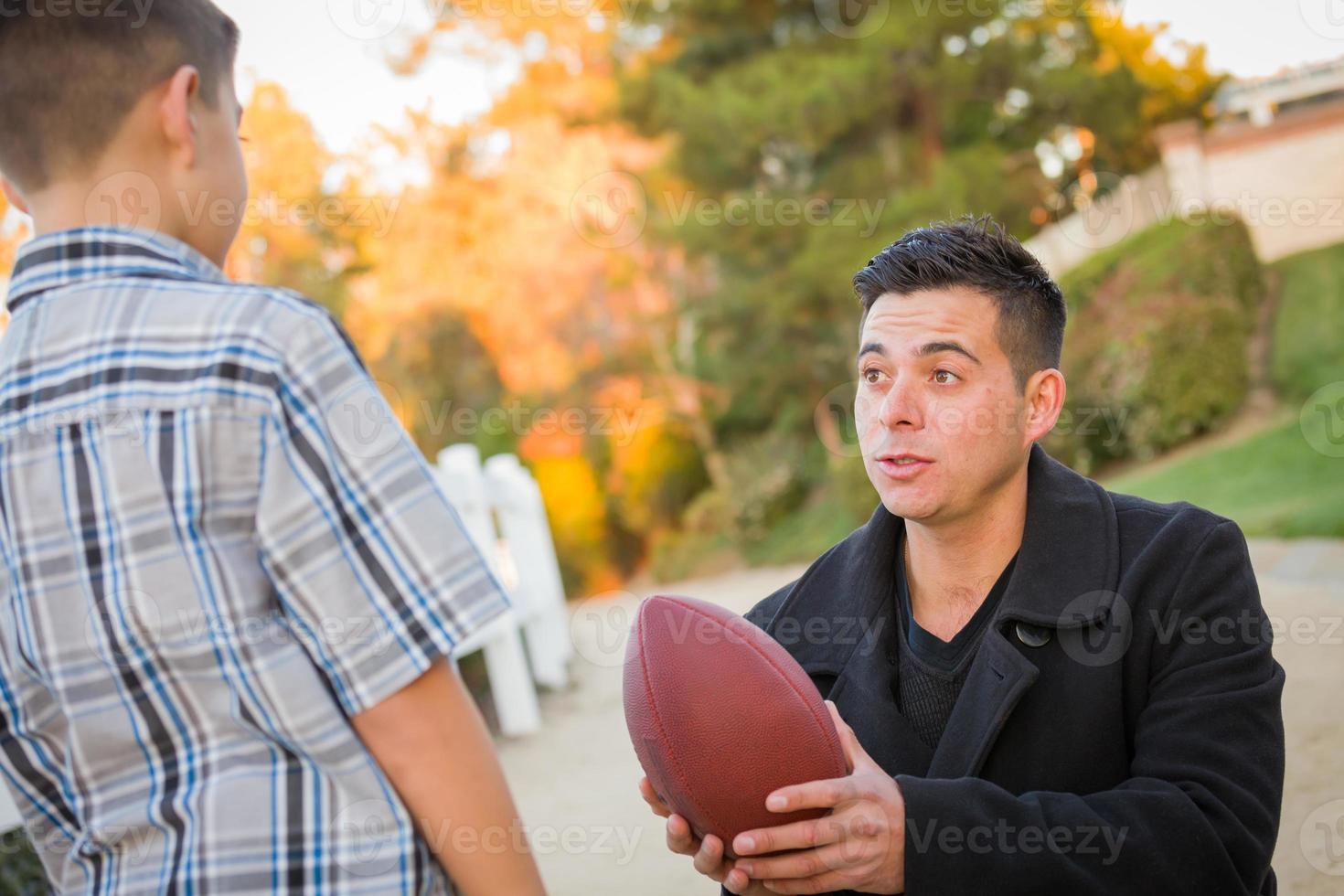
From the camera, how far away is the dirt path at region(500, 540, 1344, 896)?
3.68 meters

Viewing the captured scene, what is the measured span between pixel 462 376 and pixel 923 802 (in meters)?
20.8

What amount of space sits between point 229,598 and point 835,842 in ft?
3.44

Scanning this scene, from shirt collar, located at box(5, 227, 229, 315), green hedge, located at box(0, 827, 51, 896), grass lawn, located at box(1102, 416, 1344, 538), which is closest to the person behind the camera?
shirt collar, located at box(5, 227, 229, 315)

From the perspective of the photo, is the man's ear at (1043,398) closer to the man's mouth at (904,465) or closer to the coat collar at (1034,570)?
the coat collar at (1034,570)

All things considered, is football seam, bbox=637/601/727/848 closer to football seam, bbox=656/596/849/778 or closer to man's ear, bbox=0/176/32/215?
football seam, bbox=656/596/849/778

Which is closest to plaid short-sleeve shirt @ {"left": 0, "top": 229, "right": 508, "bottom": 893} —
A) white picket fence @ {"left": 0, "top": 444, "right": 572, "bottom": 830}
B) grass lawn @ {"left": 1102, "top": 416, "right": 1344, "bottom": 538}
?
white picket fence @ {"left": 0, "top": 444, "right": 572, "bottom": 830}

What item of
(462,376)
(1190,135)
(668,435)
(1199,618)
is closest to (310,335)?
(1199,618)

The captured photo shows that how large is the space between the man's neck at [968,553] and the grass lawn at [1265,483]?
6.04 meters

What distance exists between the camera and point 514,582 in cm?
820

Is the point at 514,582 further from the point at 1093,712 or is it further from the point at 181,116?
the point at 181,116

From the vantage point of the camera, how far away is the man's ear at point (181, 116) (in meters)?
1.44

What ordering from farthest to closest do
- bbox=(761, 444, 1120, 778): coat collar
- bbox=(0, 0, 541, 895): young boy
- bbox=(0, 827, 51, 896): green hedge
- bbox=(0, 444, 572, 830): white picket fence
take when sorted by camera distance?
bbox=(0, 444, 572, 830): white picket fence < bbox=(0, 827, 51, 896): green hedge < bbox=(761, 444, 1120, 778): coat collar < bbox=(0, 0, 541, 895): young boy

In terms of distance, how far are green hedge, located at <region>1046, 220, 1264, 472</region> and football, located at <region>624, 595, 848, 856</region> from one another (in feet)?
34.9

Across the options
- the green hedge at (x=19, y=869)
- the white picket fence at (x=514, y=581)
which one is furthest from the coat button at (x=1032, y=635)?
the white picket fence at (x=514, y=581)
